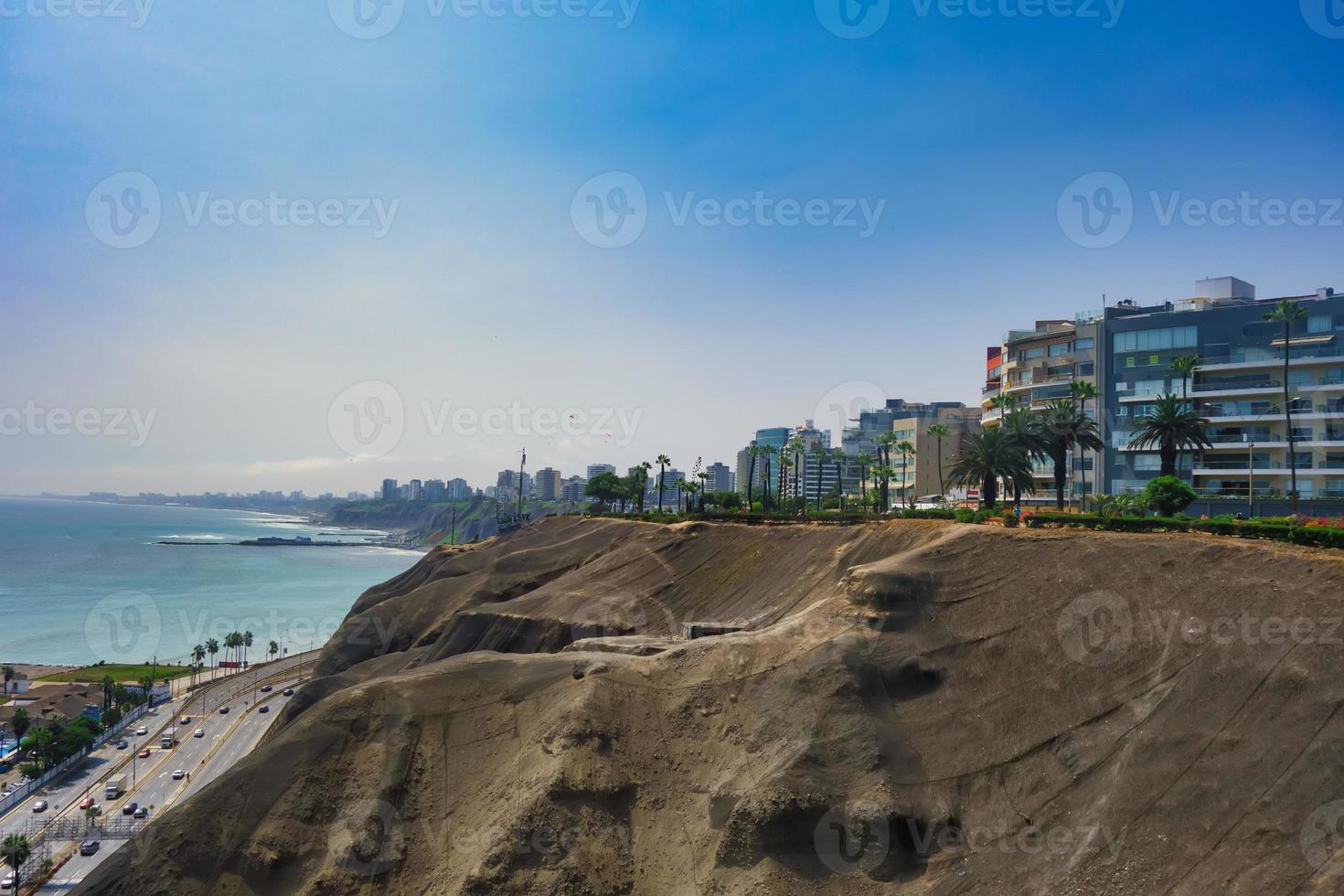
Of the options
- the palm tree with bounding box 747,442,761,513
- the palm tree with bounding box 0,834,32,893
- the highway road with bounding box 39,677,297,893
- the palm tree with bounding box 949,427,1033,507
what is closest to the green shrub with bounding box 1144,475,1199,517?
the palm tree with bounding box 949,427,1033,507

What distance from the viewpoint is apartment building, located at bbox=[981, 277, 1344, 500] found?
57031mm

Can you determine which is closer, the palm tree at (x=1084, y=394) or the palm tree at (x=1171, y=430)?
the palm tree at (x=1171, y=430)

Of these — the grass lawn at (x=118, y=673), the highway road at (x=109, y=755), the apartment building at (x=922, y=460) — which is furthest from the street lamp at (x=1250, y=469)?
the grass lawn at (x=118, y=673)

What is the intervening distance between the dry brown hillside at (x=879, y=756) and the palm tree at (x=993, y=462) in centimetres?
2003

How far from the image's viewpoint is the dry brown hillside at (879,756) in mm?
20906

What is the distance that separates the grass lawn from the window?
10473 cm

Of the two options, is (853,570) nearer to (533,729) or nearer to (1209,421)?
(533,729)

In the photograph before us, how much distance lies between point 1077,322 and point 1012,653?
6045 cm

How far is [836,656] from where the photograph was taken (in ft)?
92.0

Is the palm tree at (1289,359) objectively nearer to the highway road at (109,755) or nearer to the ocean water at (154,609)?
the highway road at (109,755)

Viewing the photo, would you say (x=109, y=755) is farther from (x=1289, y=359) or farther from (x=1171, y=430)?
(x=1289, y=359)

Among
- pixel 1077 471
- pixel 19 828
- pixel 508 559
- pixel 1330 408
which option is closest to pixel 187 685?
pixel 19 828

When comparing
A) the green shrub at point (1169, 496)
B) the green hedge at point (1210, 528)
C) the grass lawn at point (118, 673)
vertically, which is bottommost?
the grass lawn at point (118, 673)

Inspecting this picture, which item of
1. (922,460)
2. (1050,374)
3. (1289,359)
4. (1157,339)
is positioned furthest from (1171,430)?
(922,460)
